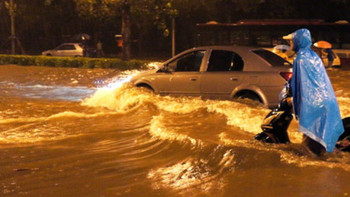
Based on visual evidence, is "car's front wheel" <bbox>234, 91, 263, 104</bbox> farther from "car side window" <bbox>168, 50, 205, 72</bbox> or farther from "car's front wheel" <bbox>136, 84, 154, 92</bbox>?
"car's front wheel" <bbox>136, 84, 154, 92</bbox>

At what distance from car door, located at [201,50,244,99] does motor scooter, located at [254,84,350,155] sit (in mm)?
3453

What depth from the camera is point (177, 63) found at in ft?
36.3

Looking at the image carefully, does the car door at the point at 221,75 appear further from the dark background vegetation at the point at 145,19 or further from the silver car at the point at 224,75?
the dark background vegetation at the point at 145,19

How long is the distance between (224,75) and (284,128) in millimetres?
3844

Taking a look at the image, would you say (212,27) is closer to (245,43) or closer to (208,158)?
(245,43)

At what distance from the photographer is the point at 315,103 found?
5.65m

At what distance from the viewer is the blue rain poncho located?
5.66 metres

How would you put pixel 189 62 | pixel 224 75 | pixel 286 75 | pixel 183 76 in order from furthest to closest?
pixel 189 62, pixel 183 76, pixel 224 75, pixel 286 75

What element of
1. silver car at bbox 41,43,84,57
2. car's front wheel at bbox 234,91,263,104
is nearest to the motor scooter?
car's front wheel at bbox 234,91,263,104

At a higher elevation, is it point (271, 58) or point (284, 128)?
point (271, 58)

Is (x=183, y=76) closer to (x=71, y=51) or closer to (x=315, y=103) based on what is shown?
(x=315, y=103)

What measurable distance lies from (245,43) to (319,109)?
21.3 m

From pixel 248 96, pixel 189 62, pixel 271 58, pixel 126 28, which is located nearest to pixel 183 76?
pixel 189 62

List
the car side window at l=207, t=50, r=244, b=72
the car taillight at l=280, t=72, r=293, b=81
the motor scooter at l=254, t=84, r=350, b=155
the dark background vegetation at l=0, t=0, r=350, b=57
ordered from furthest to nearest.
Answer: the dark background vegetation at l=0, t=0, r=350, b=57
the car side window at l=207, t=50, r=244, b=72
the car taillight at l=280, t=72, r=293, b=81
the motor scooter at l=254, t=84, r=350, b=155
